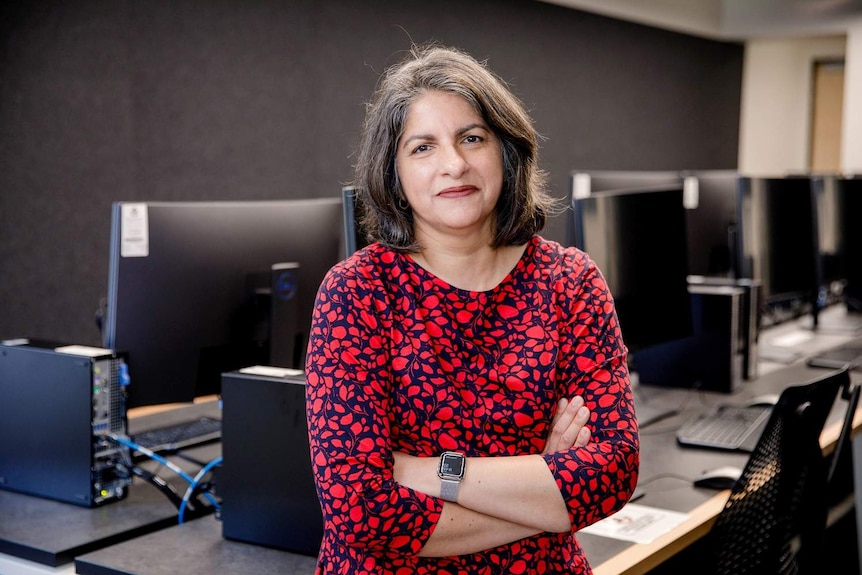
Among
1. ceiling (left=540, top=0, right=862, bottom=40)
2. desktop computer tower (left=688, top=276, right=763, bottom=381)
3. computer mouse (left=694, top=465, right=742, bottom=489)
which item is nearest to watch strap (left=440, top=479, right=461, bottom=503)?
computer mouse (left=694, top=465, right=742, bottom=489)

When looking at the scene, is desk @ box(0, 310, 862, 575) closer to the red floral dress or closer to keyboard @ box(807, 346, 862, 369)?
the red floral dress

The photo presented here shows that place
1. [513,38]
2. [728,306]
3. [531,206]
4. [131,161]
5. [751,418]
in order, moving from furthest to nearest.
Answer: [513,38] < [131,161] < [728,306] < [751,418] < [531,206]

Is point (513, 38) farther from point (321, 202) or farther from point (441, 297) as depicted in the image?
point (441, 297)

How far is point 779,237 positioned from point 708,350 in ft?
2.60

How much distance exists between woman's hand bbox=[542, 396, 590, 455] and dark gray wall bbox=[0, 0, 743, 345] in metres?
2.62

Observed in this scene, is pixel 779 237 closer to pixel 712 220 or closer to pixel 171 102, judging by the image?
pixel 712 220

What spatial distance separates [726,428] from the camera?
227 centimetres

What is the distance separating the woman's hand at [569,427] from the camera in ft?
4.52

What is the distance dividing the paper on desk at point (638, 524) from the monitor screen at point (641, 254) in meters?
0.61

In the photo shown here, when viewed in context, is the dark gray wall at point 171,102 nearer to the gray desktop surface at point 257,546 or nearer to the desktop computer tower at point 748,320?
the gray desktop surface at point 257,546

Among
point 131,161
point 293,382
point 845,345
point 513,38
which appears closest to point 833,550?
point 845,345

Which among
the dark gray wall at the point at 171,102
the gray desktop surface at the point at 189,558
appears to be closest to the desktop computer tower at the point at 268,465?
the gray desktop surface at the point at 189,558

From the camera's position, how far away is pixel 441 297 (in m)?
1.41

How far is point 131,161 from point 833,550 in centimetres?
303
